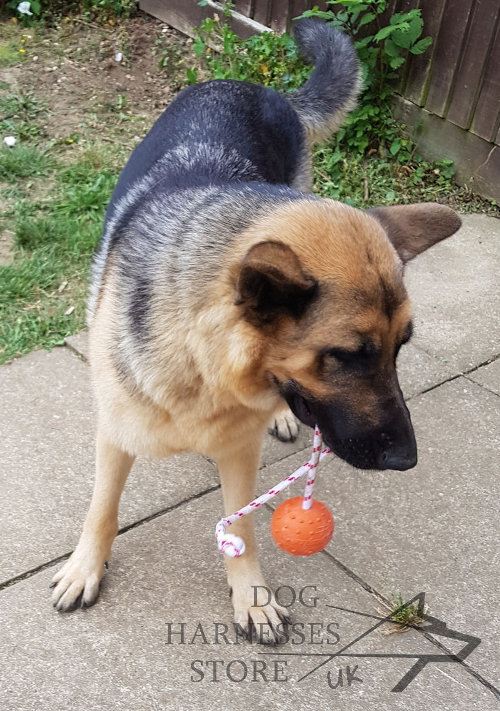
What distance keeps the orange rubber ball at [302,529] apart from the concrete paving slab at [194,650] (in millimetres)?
449

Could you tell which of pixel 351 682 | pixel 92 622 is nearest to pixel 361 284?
pixel 351 682

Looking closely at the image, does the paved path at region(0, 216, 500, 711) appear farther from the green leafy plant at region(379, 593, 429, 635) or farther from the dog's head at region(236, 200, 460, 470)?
the dog's head at region(236, 200, 460, 470)

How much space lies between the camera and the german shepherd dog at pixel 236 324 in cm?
216

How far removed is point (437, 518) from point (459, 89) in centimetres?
373

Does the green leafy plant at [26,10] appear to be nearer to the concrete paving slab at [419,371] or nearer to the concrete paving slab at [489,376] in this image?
the concrete paving slab at [419,371]

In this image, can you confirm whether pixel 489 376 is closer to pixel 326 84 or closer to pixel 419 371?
pixel 419 371

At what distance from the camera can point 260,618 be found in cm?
284

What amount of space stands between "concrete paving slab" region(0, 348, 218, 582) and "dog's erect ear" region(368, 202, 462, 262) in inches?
61.7

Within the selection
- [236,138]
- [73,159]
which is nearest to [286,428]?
[236,138]

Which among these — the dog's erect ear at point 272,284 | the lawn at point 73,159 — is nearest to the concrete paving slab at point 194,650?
the dog's erect ear at point 272,284

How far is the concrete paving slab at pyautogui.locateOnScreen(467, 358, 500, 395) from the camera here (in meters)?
4.19

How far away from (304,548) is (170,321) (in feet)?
3.20

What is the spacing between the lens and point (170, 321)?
2424mm

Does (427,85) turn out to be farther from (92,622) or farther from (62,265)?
(92,622)
